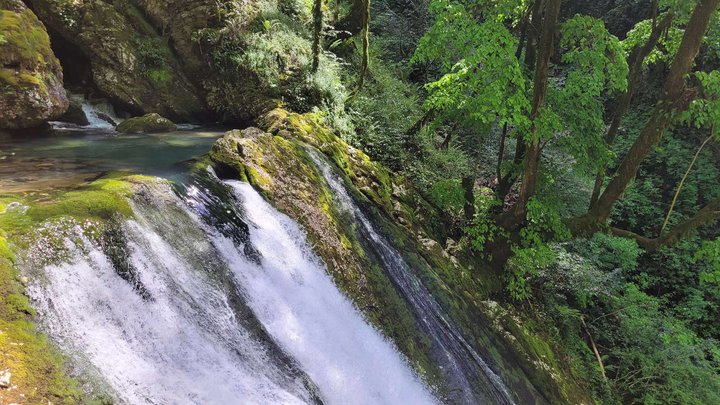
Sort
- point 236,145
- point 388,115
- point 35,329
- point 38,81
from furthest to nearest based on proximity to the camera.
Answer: point 388,115
point 38,81
point 236,145
point 35,329

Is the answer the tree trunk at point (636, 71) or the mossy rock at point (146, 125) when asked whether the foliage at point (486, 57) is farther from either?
the mossy rock at point (146, 125)

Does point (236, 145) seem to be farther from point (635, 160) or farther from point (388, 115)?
point (635, 160)

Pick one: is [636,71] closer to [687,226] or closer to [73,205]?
[687,226]

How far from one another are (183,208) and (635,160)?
6.61 meters

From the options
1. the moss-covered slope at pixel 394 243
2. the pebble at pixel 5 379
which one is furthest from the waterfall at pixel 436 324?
the pebble at pixel 5 379

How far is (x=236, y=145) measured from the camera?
20.4 ft

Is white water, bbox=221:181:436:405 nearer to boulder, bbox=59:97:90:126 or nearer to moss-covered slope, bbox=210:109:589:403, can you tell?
moss-covered slope, bbox=210:109:589:403

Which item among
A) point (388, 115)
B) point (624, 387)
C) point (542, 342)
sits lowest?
point (624, 387)

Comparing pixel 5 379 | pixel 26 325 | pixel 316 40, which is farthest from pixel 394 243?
pixel 316 40

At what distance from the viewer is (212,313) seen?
4121 mm

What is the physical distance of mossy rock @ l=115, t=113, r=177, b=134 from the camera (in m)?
9.39

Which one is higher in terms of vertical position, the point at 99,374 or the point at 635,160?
the point at 635,160

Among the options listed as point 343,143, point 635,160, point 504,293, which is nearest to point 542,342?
point 504,293

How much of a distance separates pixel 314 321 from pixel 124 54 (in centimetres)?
889
